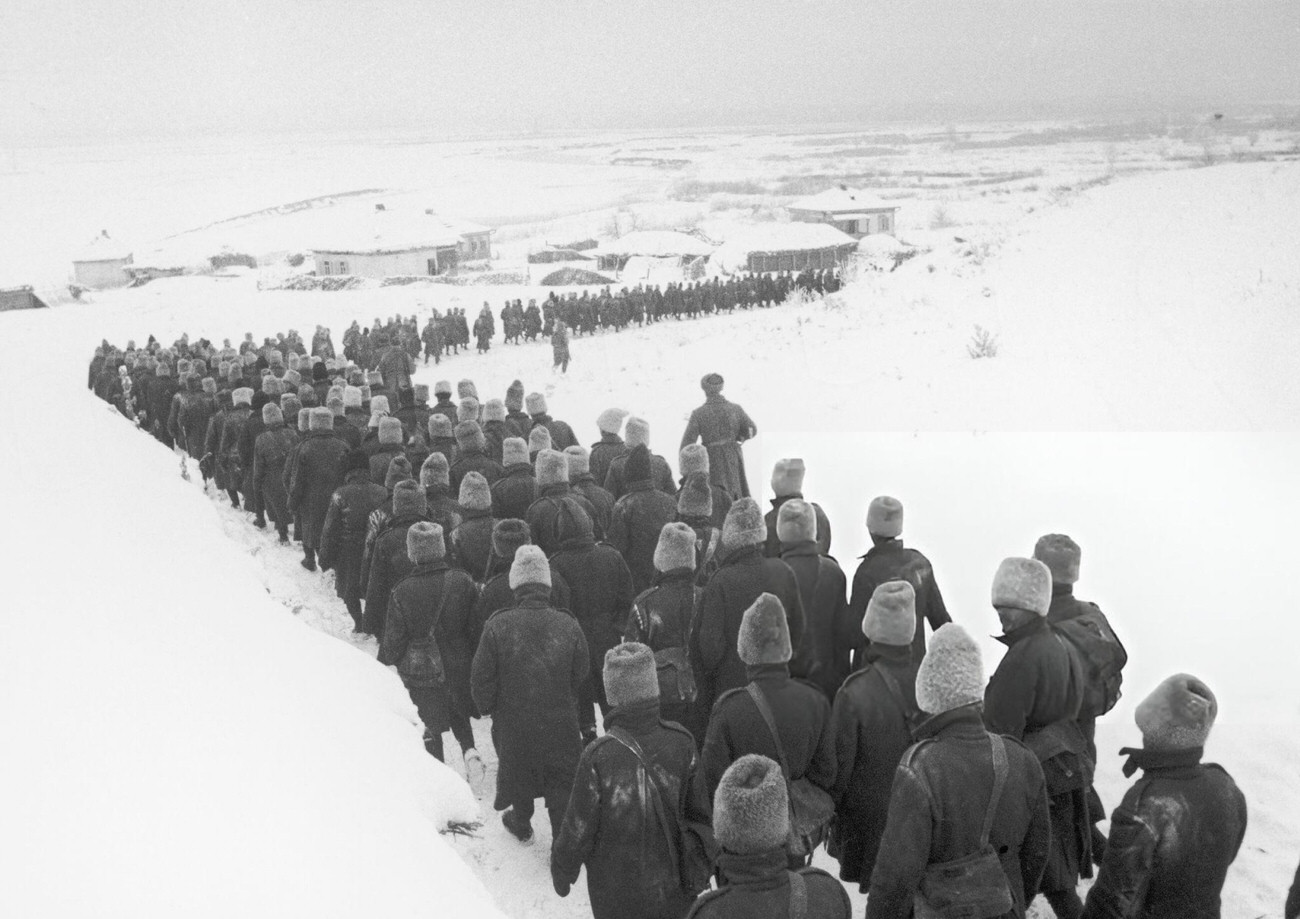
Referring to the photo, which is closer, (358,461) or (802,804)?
(802,804)

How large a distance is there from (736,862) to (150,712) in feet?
6.72

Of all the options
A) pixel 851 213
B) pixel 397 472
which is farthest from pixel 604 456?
pixel 851 213

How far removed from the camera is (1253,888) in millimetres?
3959

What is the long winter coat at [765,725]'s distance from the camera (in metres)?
3.38

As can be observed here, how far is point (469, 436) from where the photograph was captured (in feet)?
22.9

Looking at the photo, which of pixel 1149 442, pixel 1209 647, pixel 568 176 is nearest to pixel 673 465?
pixel 1149 442

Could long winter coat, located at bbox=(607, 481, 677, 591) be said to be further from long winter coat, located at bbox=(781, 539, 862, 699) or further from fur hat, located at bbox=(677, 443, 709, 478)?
long winter coat, located at bbox=(781, 539, 862, 699)

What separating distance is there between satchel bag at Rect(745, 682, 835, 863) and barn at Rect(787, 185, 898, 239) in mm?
43043

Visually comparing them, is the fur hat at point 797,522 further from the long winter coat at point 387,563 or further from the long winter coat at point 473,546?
the long winter coat at point 387,563

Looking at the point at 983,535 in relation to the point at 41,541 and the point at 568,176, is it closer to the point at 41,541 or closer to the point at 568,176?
the point at 41,541

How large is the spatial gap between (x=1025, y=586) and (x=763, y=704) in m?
1.04

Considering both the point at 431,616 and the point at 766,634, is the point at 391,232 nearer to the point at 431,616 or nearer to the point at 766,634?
the point at 431,616

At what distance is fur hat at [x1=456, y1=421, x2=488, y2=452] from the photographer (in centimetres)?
698

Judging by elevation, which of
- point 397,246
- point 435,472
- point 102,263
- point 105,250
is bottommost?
point 435,472
